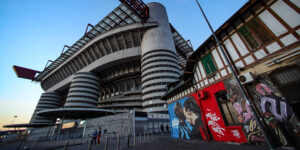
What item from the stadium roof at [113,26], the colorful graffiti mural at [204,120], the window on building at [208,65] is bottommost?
the colorful graffiti mural at [204,120]

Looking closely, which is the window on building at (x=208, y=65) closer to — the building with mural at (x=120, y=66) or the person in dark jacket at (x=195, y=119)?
the person in dark jacket at (x=195, y=119)

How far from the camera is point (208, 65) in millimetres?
8203

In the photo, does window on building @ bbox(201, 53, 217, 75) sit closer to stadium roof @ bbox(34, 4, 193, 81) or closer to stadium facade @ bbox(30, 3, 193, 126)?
stadium facade @ bbox(30, 3, 193, 126)

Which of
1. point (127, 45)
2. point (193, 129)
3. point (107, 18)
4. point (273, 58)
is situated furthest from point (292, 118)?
point (107, 18)

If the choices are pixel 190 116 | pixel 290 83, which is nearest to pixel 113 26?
pixel 190 116

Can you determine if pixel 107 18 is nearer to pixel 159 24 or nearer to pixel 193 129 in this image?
pixel 159 24

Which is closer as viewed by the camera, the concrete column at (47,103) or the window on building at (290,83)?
the window on building at (290,83)

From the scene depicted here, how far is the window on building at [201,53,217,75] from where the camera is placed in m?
7.80

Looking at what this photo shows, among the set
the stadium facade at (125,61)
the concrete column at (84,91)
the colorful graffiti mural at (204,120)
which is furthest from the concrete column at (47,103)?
the colorful graffiti mural at (204,120)

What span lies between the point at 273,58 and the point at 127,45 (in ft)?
144

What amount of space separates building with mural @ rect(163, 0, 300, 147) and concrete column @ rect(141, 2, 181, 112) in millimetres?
24373

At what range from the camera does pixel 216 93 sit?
739cm

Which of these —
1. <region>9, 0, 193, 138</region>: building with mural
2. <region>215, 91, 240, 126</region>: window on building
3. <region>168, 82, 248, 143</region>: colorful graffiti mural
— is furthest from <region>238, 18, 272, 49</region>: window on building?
<region>9, 0, 193, 138</region>: building with mural

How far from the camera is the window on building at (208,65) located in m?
7.80
